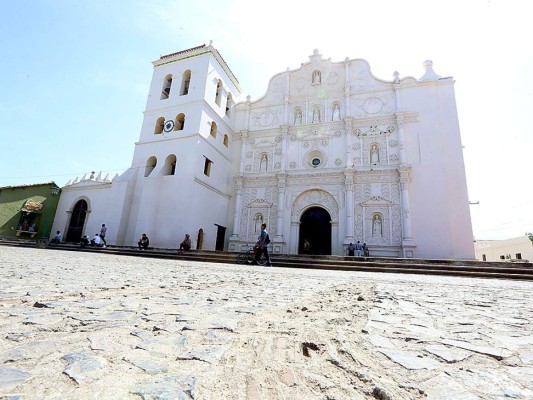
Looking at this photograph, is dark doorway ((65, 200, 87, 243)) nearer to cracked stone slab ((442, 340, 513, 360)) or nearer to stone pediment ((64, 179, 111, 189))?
stone pediment ((64, 179, 111, 189))

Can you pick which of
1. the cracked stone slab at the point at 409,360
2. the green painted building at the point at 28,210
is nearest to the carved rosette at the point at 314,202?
the cracked stone slab at the point at 409,360

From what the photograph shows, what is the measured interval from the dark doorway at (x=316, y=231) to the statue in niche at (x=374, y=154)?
14.0 ft

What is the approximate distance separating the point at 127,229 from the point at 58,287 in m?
15.1

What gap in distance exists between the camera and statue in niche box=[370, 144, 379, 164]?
54.6ft

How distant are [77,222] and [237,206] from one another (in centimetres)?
1100

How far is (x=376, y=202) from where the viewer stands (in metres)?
15.7

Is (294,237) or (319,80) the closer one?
(294,237)

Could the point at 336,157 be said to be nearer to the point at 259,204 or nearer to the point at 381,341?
the point at 259,204

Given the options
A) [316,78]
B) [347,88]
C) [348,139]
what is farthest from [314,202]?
[316,78]

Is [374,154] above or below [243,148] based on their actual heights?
below

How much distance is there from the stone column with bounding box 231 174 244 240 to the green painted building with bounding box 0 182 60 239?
43.1 feet

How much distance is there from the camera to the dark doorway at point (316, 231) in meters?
16.5

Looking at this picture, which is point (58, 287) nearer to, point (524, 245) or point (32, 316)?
point (32, 316)

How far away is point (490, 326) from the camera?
1.92 meters
